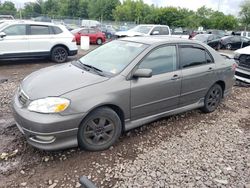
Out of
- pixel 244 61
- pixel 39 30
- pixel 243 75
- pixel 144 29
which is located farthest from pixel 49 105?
pixel 144 29

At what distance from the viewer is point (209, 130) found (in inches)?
178

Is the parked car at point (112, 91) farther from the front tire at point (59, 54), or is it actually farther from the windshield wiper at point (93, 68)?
the front tire at point (59, 54)

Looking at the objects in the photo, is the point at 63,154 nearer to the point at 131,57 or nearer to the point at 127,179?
the point at 127,179

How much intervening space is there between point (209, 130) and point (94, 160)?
223 cm

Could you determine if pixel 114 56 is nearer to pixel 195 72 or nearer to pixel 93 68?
pixel 93 68

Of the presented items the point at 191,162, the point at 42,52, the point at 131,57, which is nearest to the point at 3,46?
the point at 42,52

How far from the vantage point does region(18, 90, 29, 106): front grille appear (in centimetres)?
331

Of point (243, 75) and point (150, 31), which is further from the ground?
point (150, 31)

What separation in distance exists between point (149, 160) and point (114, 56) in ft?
A: 5.75

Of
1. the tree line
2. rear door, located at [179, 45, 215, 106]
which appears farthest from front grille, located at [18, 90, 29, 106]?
→ the tree line

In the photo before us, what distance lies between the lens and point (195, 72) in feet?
15.2

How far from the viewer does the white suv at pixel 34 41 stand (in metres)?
9.00

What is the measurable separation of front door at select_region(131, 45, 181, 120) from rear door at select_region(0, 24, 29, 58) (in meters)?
6.75

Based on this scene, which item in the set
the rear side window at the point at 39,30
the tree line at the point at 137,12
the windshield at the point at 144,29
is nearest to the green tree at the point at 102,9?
the tree line at the point at 137,12
